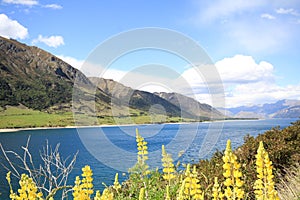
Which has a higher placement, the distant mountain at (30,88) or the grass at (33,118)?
the distant mountain at (30,88)

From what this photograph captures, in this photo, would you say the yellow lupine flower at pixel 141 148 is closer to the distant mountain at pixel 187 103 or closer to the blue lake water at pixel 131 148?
the blue lake water at pixel 131 148

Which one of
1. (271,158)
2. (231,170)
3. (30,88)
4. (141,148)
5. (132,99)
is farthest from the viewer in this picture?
(30,88)

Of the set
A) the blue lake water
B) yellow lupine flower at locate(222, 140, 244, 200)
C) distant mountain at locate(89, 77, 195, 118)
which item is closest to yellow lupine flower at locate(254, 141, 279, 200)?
yellow lupine flower at locate(222, 140, 244, 200)

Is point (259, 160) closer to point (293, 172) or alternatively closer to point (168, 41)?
point (293, 172)

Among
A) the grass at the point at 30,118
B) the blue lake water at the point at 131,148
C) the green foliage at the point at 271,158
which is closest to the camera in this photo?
the green foliage at the point at 271,158

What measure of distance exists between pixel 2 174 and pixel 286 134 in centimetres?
2894

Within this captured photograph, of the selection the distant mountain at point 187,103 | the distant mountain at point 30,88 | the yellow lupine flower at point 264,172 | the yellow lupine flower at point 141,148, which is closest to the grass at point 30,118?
the distant mountain at point 30,88

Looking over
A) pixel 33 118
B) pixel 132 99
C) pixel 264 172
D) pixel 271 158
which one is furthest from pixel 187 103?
pixel 33 118

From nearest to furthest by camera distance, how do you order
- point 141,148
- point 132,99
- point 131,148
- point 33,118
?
point 141,148 → point 131,148 → point 132,99 → point 33,118

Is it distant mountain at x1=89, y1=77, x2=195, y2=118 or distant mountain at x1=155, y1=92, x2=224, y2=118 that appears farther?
distant mountain at x1=89, y1=77, x2=195, y2=118

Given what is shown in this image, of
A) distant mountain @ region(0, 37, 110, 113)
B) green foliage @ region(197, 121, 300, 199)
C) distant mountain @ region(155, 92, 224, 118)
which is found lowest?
green foliage @ region(197, 121, 300, 199)

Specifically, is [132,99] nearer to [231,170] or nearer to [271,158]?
[271,158]

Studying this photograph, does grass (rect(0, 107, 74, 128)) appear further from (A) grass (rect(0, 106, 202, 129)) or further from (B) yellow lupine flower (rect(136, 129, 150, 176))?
(B) yellow lupine flower (rect(136, 129, 150, 176))

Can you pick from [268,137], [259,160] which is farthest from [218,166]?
[259,160]
